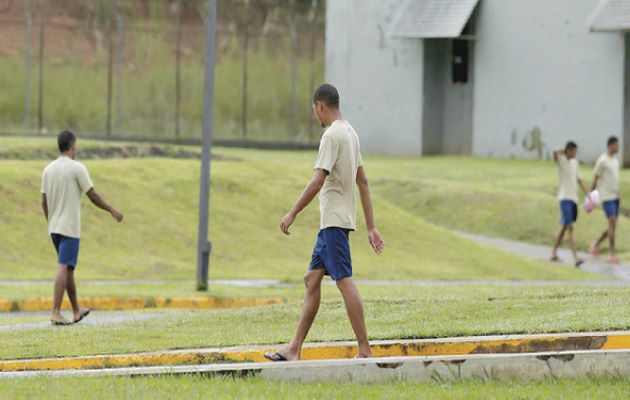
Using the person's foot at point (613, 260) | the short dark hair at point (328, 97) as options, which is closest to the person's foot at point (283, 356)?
the short dark hair at point (328, 97)

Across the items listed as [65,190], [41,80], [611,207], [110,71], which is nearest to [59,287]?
[65,190]

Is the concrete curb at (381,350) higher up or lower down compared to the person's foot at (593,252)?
higher up

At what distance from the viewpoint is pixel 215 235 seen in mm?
24547

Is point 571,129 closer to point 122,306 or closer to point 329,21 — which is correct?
point 329,21

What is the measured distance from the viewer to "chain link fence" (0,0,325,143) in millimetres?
45500

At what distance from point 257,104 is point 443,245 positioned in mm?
23894

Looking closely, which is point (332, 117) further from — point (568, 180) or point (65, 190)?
point (568, 180)

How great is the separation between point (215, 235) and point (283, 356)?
48.8ft

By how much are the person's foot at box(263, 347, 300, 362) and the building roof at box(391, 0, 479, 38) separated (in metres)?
34.9

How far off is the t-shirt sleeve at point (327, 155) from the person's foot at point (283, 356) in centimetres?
122

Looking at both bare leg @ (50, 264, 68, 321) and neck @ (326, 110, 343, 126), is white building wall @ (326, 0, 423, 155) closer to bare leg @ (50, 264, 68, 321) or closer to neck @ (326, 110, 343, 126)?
bare leg @ (50, 264, 68, 321)

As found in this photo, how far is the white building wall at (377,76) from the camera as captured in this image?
1844 inches

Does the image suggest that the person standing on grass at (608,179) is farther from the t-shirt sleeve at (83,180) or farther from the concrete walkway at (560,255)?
the t-shirt sleeve at (83,180)

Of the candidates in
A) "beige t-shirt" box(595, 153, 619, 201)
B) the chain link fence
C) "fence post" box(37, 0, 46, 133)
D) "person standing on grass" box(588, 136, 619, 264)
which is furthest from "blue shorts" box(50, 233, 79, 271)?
"fence post" box(37, 0, 46, 133)
